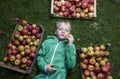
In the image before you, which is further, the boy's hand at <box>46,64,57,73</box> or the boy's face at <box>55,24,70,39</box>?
the boy's face at <box>55,24,70,39</box>

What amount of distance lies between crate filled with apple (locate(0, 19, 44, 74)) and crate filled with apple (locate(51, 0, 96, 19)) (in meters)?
0.49

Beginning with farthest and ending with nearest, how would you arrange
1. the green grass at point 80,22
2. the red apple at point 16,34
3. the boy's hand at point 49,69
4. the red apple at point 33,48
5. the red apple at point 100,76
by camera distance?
1. the green grass at point 80,22
2. the red apple at point 16,34
3. the red apple at point 33,48
4. the red apple at point 100,76
5. the boy's hand at point 49,69

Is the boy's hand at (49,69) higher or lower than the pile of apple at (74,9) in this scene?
lower

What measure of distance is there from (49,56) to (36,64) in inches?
12.5

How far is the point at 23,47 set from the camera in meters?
6.48

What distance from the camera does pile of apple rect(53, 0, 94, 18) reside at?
6.82 m

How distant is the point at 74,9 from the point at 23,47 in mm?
1242

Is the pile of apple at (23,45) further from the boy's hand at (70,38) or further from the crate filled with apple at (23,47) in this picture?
the boy's hand at (70,38)

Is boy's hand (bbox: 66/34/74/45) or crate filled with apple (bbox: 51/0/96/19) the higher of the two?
crate filled with apple (bbox: 51/0/96/19)

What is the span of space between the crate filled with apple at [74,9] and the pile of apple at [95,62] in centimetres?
68

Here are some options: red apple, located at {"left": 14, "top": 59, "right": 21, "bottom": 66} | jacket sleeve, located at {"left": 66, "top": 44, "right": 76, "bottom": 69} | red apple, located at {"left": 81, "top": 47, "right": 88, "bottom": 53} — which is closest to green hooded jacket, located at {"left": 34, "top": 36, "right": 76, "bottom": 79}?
jacket sleeve, located at {"left": 66, "top": 44, "right": 76, "bottom": 69}

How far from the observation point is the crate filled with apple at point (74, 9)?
682 centimetres

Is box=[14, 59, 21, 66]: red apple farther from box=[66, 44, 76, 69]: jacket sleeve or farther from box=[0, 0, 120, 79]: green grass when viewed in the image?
box=[66, 44, 76, 69]: jacket sleeve

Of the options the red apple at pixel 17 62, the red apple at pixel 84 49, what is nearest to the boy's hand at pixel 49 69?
the red apple at pixel 17 62
